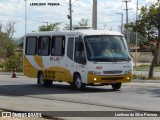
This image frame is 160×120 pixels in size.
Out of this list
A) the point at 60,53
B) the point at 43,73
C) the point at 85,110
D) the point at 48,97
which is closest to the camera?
the point at 85,110

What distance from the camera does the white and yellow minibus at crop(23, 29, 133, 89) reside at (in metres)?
20.9

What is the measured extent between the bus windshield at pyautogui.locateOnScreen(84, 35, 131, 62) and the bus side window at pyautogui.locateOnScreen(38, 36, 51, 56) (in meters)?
3.52

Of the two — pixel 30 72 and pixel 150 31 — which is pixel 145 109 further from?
pixel 150 31

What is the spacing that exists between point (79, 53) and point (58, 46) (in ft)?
7.11

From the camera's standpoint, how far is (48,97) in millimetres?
18656

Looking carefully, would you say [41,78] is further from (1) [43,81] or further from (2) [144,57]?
(2) [144,57]

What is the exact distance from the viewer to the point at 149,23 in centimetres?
3109

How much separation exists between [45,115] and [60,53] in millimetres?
10499

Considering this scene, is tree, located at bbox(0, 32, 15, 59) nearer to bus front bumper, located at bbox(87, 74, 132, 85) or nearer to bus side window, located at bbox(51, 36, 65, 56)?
bus side window, located at bbox(51, 36, 65, 56)

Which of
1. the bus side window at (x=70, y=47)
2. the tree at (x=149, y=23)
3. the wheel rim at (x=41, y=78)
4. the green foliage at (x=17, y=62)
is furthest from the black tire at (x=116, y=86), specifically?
the green foliage at (x=17, y=62)

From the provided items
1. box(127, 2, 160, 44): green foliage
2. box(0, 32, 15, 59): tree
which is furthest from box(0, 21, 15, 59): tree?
box(127, 2, 160, 44): green foliage

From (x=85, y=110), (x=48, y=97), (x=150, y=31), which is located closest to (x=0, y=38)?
(x=150, y=31)

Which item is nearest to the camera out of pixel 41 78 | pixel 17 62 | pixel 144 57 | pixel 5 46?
pixel 41 78

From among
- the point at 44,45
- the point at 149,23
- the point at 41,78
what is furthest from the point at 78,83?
the point at 149,23
